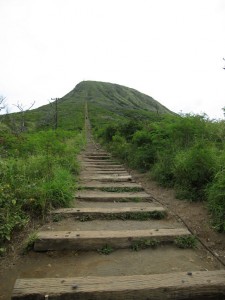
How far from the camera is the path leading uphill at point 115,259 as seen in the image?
7.82 feet

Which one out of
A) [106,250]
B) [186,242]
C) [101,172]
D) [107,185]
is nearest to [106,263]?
[106,250]

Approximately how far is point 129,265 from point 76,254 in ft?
2.23

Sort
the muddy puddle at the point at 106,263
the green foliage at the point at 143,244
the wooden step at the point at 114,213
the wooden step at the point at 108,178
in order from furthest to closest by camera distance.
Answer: the wooden step at the point at 108,178, the wooden step at the point at 114,213, the green foliage at the point at 143,244, the muddy puddle at the point at 106,263

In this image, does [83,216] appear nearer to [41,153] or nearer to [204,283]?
[204,283]

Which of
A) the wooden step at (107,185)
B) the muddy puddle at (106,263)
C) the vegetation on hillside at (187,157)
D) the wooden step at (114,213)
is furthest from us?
the wooden step at (107,185)

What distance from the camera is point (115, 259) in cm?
304

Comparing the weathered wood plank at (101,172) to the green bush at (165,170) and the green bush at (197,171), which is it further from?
the green bush at (197,171)

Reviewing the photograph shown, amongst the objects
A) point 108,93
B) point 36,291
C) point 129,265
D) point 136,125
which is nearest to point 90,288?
point 36,291

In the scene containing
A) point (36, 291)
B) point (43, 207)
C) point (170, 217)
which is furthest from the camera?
point (170, 217)

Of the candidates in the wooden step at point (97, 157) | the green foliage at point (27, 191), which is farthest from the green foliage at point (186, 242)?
the wooden step at point (97, 157)

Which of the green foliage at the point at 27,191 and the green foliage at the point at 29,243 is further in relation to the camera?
the green foliage at the point at 27,191

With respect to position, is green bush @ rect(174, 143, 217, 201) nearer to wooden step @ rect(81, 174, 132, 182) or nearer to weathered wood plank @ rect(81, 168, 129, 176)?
wooden step @ rect(81, 174, 132, 182)

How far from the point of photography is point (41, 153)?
678 cm

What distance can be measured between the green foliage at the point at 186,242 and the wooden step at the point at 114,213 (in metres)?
0.87
